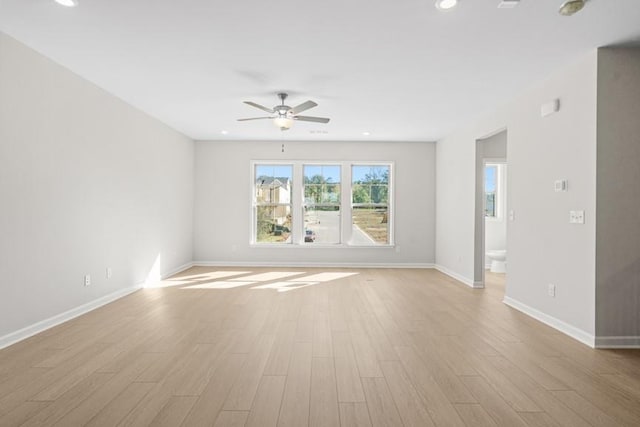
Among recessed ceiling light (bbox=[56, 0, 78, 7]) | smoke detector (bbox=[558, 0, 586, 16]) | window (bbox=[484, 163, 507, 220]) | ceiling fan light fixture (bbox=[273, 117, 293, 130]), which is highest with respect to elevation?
recessed ceiling light (bbox=[56, 0, 78, 7])

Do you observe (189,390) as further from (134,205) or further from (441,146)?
(441,146)

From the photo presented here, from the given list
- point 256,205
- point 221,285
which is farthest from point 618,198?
point 256,205

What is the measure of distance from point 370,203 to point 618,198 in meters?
4.77

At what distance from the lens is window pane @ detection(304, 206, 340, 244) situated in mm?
7688

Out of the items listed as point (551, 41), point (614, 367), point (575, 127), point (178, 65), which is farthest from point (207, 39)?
point (614, 367)

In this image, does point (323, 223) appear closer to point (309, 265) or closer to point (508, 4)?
point (309, 265)

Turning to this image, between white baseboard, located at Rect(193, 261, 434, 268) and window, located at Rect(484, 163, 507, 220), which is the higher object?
window, located at Rect(484, 163, 507, 220)

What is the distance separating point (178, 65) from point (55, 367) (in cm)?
287

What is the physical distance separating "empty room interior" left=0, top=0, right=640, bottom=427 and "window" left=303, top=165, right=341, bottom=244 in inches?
71.0

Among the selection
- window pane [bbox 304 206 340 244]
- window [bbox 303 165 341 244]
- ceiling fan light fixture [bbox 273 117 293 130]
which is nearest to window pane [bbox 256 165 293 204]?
window [bbox 303 165 341 244]

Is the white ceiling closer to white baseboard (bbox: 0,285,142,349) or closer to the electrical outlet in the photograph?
the electrical outlet

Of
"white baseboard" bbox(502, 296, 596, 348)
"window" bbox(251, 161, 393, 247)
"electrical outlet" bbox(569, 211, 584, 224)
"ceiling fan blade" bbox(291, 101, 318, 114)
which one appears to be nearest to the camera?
"white baseboard" bbox(502, 296, 596, 348)

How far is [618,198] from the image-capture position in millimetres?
3168

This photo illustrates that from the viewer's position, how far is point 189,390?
2.32 metres
